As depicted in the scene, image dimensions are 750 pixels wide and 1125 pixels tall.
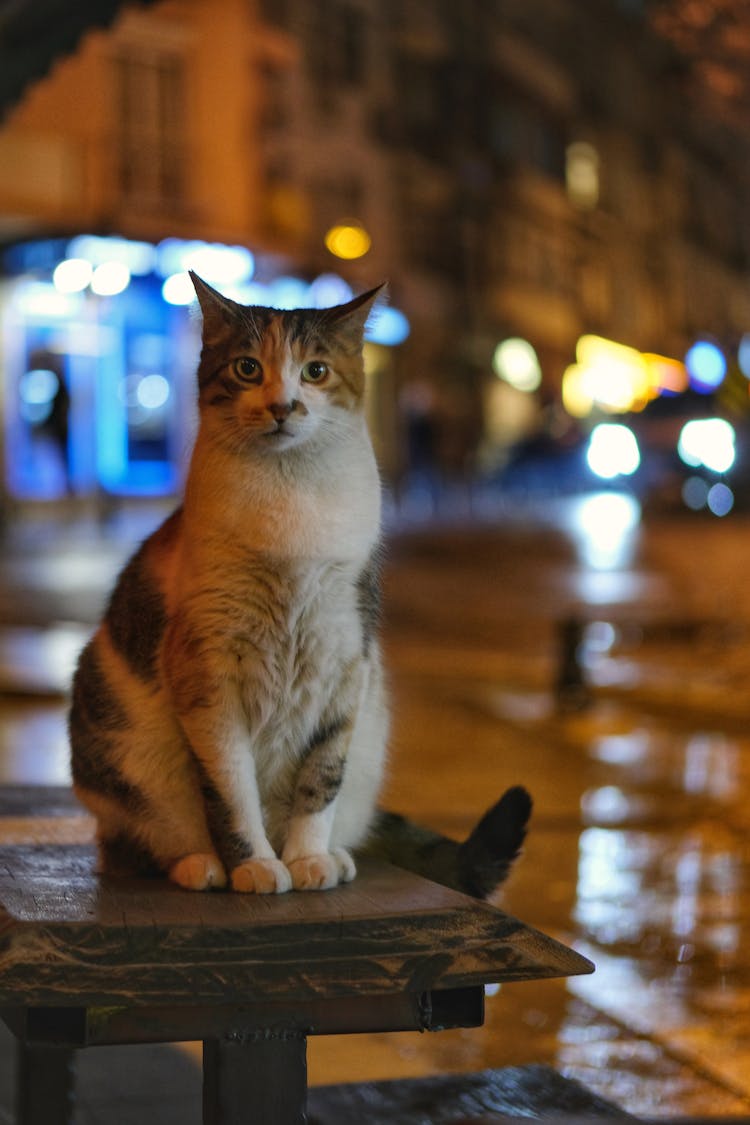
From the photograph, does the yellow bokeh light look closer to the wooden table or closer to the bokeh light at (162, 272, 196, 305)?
the bokeh light at (162, 272, 196, 305)

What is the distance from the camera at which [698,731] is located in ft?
27.5

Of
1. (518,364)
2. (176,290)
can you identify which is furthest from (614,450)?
(518,364)

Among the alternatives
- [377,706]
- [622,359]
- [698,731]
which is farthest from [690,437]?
[622,359]

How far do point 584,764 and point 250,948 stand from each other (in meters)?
5.44

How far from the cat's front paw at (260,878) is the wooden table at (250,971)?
0.21ft

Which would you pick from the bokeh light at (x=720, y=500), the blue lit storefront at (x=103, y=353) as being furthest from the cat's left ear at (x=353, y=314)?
the bokeh light at (x=720, y=500)

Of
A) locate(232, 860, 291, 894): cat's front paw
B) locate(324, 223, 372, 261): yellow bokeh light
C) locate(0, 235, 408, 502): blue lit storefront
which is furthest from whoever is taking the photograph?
locate(324, 223, 372, 261): yellow bokeh light

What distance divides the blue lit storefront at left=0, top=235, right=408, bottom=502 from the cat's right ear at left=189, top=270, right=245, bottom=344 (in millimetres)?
21070

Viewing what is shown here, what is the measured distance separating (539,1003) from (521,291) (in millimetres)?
41536

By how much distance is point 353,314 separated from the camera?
8.39ft

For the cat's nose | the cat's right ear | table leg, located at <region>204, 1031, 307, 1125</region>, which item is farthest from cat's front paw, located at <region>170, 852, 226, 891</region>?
the cat's right ear

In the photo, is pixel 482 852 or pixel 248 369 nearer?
pixel 248 369

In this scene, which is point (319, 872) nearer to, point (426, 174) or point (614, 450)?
point (614, 450)

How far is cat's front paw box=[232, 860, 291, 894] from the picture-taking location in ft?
7.80
